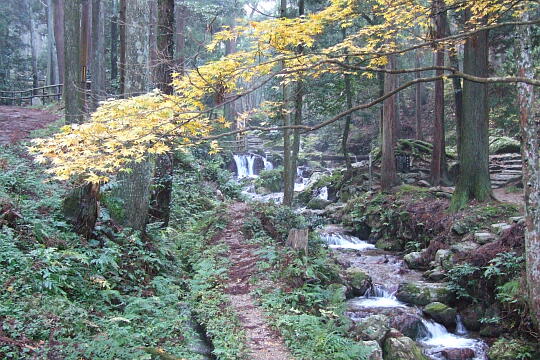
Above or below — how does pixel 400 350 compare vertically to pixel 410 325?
above

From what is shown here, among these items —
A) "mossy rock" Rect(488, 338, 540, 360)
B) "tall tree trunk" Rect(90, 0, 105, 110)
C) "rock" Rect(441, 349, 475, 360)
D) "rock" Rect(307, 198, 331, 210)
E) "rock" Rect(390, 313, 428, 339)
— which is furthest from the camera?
"rock" Rect(307, 198, 331, 210)

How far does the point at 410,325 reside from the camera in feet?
26.7

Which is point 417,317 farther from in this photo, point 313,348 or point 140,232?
point 140,232

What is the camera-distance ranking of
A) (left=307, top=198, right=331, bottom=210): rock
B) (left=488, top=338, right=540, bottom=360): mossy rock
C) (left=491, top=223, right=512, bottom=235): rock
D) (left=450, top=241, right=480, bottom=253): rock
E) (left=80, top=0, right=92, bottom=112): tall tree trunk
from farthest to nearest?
(left=307, top=198, right=331, bottom=210): rock
(left=80, top=0, right=92, bottom=112): tall tree trunk
(left=450, top=241, right=480, bottom=253): rock
(left=491, top=223, right=512, bottom=235): rock
(left=488, top=338, right=540, bottom=360): mossy rock

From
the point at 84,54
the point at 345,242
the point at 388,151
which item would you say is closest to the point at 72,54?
the point at 84,54

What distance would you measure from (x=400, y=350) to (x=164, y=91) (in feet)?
21.2

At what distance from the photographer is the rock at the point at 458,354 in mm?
7281

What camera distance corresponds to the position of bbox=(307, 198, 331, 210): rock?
64.2 feet

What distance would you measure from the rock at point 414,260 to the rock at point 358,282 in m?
2.17

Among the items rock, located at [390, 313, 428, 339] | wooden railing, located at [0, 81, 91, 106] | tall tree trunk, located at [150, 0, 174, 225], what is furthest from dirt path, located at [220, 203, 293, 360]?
wooden railing, located at [0, 81, 91, 106]

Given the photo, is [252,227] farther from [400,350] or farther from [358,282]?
[400,350]

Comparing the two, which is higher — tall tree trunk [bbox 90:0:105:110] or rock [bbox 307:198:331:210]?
tall tree trunk [bbox 90:0:105:110]

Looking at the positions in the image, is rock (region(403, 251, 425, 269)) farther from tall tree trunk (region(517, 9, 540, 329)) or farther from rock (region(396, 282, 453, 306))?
tall tree trunk (region(517, 9, 540, 329))

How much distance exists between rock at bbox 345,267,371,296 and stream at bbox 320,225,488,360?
4.7 inches
